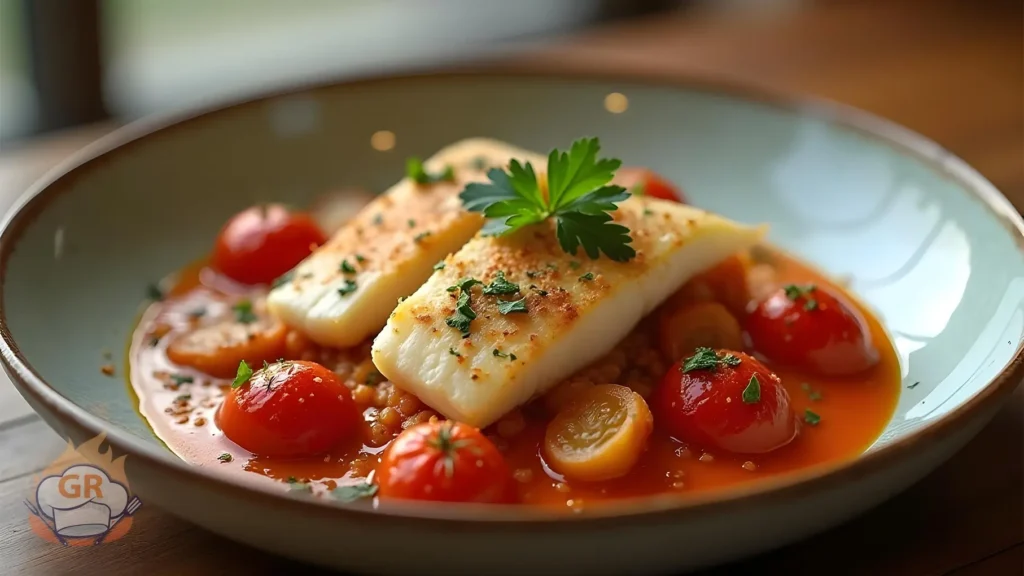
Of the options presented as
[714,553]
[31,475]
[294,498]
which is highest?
[294,498]

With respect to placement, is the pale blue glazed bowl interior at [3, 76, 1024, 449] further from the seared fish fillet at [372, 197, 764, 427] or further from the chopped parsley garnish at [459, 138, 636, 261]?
the chopped parsley garnish at [459, 138, 636, 261]

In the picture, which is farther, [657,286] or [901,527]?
[657,286]

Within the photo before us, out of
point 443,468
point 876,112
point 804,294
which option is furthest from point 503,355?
point 876,112

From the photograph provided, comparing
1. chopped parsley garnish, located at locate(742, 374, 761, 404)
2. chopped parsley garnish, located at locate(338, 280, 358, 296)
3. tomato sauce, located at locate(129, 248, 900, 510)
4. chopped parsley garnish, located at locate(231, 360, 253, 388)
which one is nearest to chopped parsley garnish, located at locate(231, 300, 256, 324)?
tomato sauce, located at locate(129, 248, 900, 510)

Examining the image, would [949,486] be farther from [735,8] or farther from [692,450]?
[735,8]

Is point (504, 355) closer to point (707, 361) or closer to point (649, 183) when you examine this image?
point (707, 361)

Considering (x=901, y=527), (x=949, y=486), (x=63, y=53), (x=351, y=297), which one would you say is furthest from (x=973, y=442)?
(x=63, y=53)
